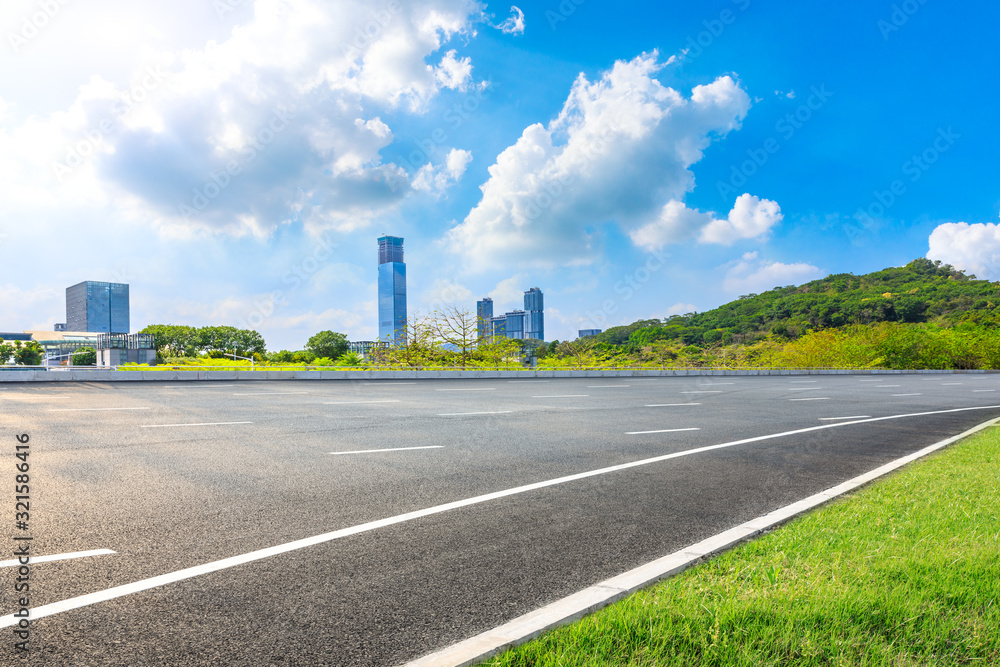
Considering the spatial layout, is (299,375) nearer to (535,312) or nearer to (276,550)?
(276,550)

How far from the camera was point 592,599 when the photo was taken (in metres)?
2.97

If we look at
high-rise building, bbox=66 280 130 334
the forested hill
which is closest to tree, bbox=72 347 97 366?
high-rise building, bbox=66 280 130 334

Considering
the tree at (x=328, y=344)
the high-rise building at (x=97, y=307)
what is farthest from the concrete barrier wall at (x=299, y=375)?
the high-rise building at (x=97, y=307)

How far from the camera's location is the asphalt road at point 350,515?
8.93ft

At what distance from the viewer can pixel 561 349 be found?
5009 centimetres

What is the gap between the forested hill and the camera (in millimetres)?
68000

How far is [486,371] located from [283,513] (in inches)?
1101

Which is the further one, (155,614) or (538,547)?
(538,547)

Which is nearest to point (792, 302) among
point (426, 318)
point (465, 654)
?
point (426, 318)

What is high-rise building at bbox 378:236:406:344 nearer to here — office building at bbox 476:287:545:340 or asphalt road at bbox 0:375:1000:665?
office building at bbox 476:287:545:340

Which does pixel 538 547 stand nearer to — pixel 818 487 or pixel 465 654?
pixel 465 654

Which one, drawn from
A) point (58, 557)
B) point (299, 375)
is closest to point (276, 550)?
point (58, 557)

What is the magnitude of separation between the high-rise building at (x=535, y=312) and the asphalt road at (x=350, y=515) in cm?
7323

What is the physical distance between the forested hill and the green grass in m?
A: 57.3
